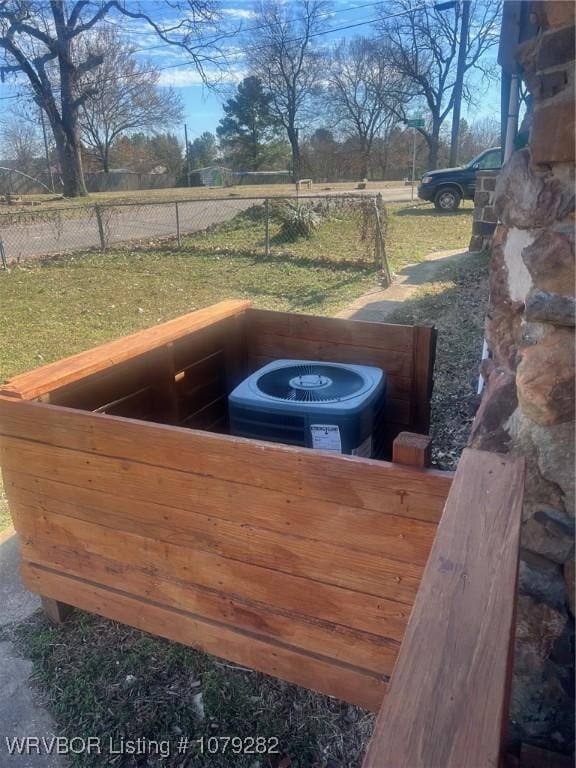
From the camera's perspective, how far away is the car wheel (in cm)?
1579

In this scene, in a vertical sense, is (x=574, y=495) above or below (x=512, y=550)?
below

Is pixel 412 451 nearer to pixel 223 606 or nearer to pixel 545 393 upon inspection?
pixel 545 393

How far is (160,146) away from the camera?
Answer: 150 ft

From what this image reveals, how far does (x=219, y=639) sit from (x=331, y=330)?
145cm

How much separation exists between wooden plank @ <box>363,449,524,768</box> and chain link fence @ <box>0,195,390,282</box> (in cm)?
794

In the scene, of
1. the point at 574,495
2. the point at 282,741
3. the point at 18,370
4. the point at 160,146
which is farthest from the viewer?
the point at 160,146

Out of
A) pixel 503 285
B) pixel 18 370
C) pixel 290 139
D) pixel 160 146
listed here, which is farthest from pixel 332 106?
pixel 503 285

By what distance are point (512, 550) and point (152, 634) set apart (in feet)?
5.21

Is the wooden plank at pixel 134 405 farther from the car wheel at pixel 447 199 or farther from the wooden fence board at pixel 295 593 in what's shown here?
the car wheel at pixel 447 199

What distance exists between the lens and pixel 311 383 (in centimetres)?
234

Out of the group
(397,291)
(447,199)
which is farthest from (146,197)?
(397,291)

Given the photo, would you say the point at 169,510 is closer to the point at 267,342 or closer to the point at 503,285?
the point at 503,285

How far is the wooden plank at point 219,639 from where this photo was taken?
5.49 ft

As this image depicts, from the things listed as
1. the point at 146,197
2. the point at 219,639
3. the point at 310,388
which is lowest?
the point at 219,639
